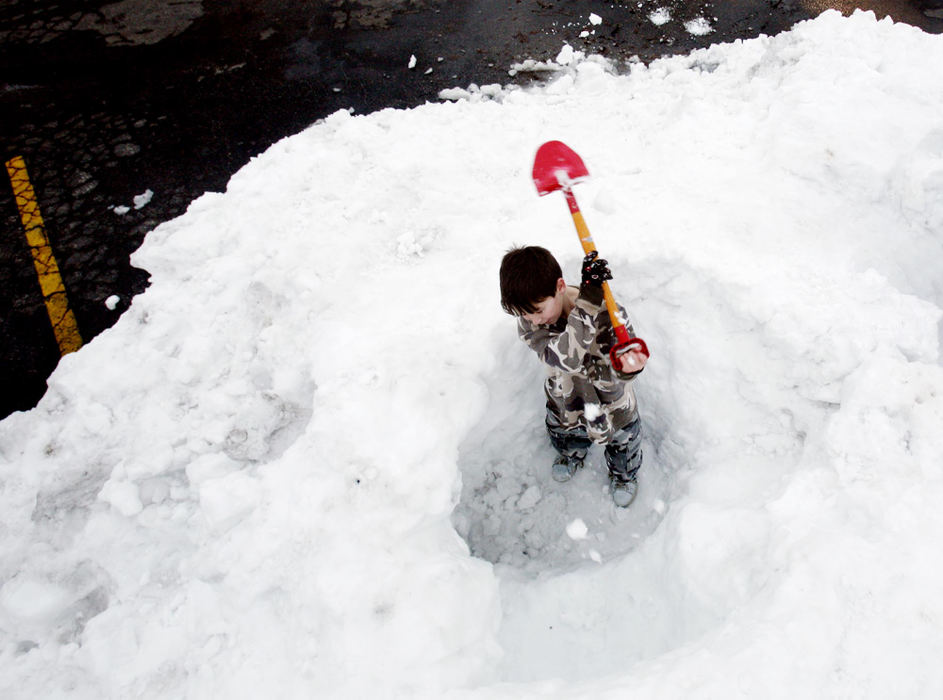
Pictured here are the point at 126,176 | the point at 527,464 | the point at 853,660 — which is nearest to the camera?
the point at 853,660

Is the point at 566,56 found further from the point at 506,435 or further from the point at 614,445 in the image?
the point at 614,445

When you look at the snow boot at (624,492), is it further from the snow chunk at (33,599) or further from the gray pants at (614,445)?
the snow chunk at (33,599)

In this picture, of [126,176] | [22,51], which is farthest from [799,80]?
[22,51]

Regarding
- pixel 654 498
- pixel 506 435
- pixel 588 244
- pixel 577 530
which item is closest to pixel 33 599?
pixel 506 435

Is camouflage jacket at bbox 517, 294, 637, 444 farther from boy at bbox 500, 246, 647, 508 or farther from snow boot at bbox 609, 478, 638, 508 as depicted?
snow boot at bbox 609, 478, 638, 508

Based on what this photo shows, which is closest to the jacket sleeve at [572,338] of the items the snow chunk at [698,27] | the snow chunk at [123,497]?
the snow chunk at [123,497]

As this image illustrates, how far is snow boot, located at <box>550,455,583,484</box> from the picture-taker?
348cm

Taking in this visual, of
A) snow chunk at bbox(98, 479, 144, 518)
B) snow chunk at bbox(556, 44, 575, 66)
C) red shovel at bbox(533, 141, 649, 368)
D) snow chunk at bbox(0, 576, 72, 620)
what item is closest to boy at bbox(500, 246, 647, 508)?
red shovel at bbox(533, 141, 649, 368)

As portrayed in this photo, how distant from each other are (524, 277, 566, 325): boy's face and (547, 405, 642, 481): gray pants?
0.72 m

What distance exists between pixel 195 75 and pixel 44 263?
252 centimetres

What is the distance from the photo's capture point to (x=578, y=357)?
254 centimetres

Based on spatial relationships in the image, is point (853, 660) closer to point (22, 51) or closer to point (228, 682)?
point (228, 682)

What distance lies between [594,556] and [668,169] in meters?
2.21

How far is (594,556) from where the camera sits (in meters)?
3.25
